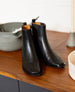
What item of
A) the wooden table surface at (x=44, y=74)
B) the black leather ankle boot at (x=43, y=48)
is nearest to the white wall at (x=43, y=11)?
the wooden table surface at (x=44, y=74)

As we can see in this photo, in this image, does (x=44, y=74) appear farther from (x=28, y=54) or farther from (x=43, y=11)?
(x=43, y=11)

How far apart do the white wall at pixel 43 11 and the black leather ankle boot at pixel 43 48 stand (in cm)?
42

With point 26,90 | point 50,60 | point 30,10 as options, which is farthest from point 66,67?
point 30,10

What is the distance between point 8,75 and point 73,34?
38cm

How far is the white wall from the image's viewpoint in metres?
0.95

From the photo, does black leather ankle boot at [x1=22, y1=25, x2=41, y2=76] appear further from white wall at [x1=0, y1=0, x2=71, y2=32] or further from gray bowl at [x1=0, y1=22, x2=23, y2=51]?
white wall at [x1=0, y1=0, x2=71, y2=32]

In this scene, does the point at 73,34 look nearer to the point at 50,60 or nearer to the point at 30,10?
the point at 50,60

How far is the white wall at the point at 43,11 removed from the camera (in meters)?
0.95

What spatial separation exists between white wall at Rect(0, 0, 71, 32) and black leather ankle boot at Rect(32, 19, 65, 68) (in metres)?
0.42

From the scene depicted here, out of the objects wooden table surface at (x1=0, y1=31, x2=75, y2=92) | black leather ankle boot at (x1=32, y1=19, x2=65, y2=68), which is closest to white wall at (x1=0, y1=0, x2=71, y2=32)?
wooden table surface at (x1=0, y1=31, x2=75, y2=92)

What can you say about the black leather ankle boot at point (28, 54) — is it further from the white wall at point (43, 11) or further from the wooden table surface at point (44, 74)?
the white wall at point (43, 11)

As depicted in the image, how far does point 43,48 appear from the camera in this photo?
0.58m

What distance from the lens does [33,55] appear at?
1.82 ft

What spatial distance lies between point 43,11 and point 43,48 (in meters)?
0.52
